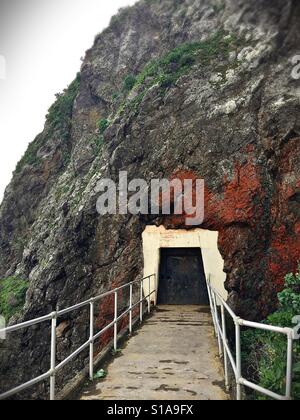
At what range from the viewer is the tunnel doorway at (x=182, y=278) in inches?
563

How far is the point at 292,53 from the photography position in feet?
13.6

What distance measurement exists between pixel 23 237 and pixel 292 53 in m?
21.2

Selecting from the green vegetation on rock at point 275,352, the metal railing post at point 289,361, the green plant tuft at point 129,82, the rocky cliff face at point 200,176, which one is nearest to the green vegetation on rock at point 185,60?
the rocky cliff face at point 200,176

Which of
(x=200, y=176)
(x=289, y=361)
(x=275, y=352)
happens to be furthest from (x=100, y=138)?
(x=289, y=361)

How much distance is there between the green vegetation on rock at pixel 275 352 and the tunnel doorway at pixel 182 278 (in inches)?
121

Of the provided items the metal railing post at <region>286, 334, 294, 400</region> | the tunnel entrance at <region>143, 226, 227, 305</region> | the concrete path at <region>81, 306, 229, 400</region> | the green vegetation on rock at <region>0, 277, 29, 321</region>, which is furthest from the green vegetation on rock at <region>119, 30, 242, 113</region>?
the metal railing post at <region>286, 334, 294, 400</region>

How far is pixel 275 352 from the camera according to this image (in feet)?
21.4

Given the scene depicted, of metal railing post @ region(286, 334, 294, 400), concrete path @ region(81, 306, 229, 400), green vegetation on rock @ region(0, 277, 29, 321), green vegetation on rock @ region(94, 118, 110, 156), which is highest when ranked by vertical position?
green vegetation on rock @ region(94, 118, 110, 156)

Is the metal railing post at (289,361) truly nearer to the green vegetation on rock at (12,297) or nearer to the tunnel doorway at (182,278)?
the tunnel doorway at (182,278)

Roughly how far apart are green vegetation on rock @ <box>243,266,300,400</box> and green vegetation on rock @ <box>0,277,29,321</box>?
1054 cm

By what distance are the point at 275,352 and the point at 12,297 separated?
13.9m

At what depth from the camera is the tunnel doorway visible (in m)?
14.3

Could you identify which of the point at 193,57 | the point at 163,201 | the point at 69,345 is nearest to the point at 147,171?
the point at 163,201

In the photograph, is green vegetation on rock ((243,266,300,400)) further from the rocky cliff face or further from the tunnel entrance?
the tunnel entrance
